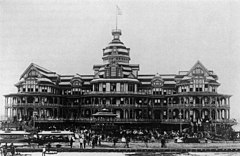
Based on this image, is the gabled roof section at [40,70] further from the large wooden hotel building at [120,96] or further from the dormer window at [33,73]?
the dormer window at [33,73]

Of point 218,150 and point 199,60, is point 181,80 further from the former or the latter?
point 218,150

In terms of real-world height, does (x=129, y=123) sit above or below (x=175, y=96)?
below

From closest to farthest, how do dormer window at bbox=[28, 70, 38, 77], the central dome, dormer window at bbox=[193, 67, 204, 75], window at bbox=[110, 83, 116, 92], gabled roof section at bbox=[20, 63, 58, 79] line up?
1. dormer window at bbox=[193, 67, 204, 75]
2. window at bbox=[110, 83, 116, 92]
3. gabled roof section at bbox=[20, 63, 58, 79]
4. dormer window at bbox=[28, 70, 38, 77]
5. the central dome

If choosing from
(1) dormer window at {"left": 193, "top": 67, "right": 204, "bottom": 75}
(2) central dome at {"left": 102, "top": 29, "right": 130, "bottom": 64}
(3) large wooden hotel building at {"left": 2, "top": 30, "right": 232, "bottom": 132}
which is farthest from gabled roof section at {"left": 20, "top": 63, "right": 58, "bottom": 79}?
(1) dormer window at {"left": 193, "top": 67, "right": 204, "bottom": 75}

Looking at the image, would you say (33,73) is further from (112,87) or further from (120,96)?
(120,96)

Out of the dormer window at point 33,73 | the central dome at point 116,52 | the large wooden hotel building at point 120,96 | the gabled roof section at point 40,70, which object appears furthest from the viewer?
the central dome at point 116,52

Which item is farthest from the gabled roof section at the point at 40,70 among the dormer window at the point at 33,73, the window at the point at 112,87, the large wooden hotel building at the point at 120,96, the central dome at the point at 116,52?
the window at the point at 112,87

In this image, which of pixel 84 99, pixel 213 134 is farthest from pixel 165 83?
pixel 213 134

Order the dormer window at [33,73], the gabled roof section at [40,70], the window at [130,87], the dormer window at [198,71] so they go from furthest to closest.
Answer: the dormer window at [33,73], the gabled roof section at [40,70], the window at [130,87], the dormer window at [198,71]

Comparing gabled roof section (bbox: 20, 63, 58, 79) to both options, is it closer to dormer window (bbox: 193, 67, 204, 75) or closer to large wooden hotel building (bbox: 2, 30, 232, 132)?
large wooden hotel building (bbox: 2, 30, 232, 132)
